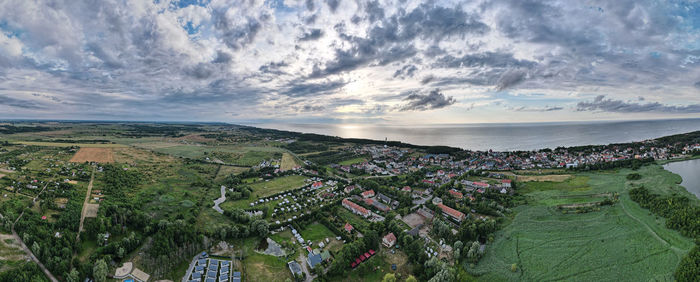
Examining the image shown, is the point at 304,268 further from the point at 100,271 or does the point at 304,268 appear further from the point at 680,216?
the point at 680,216

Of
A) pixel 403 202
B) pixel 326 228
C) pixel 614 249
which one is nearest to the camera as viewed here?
pixel 614 249

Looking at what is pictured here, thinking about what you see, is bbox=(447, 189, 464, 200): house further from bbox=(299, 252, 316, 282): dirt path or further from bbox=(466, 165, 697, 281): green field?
bbox=(299, 252, 316, 282): dirt path

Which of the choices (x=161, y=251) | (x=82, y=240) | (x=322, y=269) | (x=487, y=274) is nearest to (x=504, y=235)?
(x=487, y=274)

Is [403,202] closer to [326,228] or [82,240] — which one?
[326,228]

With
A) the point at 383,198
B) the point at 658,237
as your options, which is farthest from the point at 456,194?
the point at 658,237

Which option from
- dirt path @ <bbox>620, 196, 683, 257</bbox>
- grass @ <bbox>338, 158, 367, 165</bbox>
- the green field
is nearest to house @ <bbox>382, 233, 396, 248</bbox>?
the green field

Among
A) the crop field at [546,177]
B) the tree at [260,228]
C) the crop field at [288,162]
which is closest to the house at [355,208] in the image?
the tree at [260,228]
